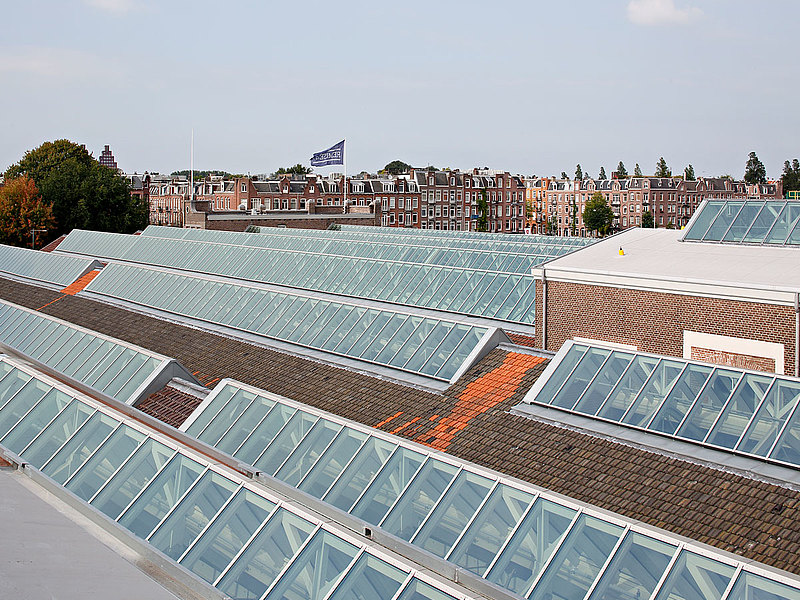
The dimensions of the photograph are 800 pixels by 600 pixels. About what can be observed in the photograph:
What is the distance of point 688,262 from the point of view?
74.5 ft

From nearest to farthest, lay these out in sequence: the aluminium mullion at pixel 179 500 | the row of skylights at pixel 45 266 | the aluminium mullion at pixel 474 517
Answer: the aluminium mullion at pixel 179 500
the aluminium mullion at pixel 474 517
the row of skylights at pixel 45 266

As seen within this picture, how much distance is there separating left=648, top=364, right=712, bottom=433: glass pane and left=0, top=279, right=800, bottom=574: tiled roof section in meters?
0.75

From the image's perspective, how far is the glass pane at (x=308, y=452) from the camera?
1223cm

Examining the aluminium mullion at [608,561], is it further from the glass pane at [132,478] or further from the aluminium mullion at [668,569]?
the glass pane at [132,478]

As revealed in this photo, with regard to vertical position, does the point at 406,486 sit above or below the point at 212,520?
below

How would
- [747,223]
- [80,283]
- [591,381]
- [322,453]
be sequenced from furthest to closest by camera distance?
[80,283]
[747,223]
[591,381]
[322,453]

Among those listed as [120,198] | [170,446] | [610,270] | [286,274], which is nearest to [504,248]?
[286,274]

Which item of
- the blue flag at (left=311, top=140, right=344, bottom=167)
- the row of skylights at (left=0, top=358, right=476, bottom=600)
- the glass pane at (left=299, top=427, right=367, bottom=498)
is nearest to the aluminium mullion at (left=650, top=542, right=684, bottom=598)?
the row of skylights at (left=0, top=358, right=476, bottom=600)

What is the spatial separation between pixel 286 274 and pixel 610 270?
61.9 ft

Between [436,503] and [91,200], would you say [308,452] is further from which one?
[91,200]

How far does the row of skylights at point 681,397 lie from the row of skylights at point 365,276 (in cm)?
1023

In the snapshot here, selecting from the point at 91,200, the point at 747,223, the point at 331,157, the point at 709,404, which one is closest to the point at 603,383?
the point at 709,404

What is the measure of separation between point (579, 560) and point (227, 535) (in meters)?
3.67

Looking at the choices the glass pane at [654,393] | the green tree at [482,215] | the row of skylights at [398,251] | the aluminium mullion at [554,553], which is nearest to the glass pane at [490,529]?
the aluminium mullion at [554,553]
